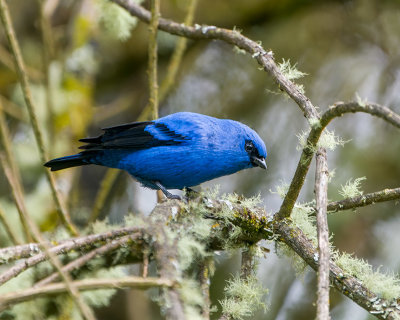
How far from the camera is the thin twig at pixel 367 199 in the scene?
10.1 ft

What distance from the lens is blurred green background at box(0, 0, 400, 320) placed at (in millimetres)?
5836

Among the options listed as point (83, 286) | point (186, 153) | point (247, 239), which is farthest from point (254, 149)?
point (83, 286)

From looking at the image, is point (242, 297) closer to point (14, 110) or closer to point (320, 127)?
point (320, 127)

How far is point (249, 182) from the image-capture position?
6.37 metres

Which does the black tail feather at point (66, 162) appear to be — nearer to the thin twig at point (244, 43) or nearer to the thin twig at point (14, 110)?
the thin twig at point (244, 43)

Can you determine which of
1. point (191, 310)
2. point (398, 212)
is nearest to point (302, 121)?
point (398, 212)

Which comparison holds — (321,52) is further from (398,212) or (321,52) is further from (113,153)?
(113,153)

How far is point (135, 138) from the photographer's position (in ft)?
15.2

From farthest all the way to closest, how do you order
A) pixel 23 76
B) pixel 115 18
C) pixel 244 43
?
1. pixel 115 18
2. pixel 23 76
3. pixel 244 43

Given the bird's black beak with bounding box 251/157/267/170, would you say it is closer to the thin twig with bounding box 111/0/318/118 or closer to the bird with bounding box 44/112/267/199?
the bird with bounding box 44/112/267/199

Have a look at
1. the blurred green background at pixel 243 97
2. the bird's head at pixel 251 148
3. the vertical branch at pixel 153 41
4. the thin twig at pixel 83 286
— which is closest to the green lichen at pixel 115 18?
the blurred green background at pixel 243 97

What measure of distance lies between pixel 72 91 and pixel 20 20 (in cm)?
153

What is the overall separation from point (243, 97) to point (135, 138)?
2641mm

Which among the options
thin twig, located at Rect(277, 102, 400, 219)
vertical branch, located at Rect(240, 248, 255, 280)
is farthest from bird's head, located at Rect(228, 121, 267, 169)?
thin twig, located at Rect(277, 102, 400, 219)
